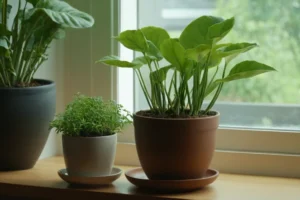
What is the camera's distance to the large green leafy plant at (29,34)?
1.39m

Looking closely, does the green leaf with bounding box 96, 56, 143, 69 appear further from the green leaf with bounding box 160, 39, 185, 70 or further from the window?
the window

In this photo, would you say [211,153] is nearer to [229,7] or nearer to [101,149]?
[101,149]

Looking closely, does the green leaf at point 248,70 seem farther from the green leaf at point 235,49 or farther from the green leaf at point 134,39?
the green leaf at point 134,39

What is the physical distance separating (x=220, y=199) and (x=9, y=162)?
20.1 inches

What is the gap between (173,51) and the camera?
129 cm

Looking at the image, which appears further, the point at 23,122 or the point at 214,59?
the point at 23,122

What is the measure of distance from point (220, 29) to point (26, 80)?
1.62 ft

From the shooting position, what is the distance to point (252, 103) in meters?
1.60

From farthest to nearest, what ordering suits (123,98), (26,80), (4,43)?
(123,98) < (26,80) < (4,43)

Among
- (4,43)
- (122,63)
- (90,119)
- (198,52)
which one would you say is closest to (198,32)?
(198,52)

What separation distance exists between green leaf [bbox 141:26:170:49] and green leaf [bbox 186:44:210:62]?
0.35 ft

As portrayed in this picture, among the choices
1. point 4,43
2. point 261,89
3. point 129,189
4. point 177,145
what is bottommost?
point 129,189

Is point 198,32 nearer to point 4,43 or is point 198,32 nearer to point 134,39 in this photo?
point 134,39

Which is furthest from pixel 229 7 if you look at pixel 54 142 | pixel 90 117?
pixel 54 142
